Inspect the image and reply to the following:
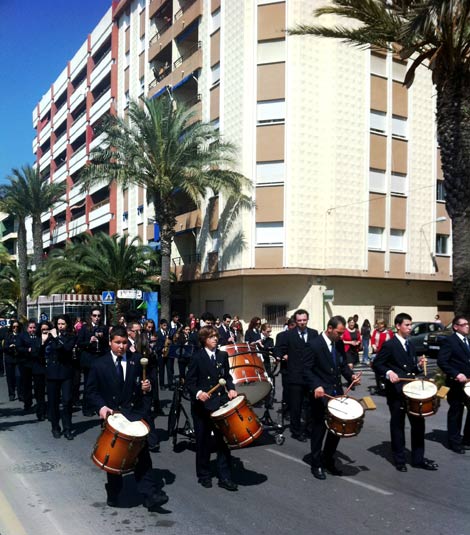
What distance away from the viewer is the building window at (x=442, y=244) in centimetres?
3209

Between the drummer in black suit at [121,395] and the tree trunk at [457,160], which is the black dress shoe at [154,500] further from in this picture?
the tree trunk at [457,160]

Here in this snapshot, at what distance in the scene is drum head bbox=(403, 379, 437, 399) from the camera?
7426 mm

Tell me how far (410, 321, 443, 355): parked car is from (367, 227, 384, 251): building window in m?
4.89

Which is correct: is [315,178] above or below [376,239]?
above

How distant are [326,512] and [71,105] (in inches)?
2407

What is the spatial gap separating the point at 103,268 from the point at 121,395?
27503 mm

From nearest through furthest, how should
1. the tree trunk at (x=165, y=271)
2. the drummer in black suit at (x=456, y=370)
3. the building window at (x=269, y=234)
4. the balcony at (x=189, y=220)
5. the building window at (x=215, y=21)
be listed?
the drummer in black suit at (x=456, y=370) → the building window at (x=269, y=234) → the tree trunk at (x=165, y=271) → the building window at (x=215, y=21) → the balcony at (x=189, y=220)

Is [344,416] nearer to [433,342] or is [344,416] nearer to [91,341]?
[91,341]

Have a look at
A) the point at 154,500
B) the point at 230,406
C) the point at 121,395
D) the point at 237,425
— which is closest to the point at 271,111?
the point at 230,406

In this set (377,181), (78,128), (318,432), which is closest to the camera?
(318,432)

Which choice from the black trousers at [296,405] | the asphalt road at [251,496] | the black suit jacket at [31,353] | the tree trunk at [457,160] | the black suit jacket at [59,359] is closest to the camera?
the asphalt road at [251,496]

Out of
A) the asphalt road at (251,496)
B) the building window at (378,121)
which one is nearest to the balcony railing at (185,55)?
the building window at (378,121)

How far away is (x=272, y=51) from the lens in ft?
92.6

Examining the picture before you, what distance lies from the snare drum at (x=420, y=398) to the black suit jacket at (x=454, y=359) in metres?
1.41
